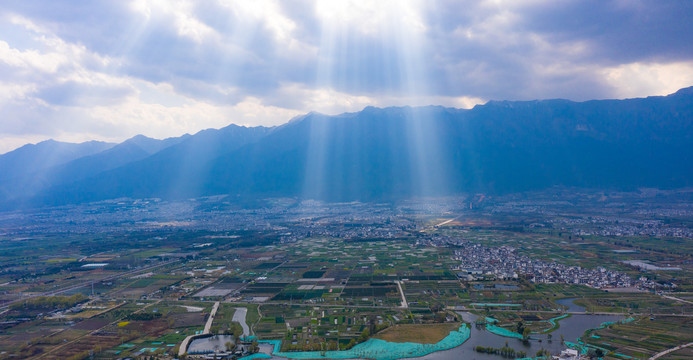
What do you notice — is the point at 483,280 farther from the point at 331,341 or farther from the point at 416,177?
the point at 416,177

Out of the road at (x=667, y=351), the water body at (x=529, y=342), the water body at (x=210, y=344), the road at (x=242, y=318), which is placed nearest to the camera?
the road at (x=667, y=351)

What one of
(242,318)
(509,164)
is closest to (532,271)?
(242,318)

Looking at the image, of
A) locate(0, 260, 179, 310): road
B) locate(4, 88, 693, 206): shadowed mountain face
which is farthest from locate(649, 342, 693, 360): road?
locate(4, 88, 693, 206): shadowed mountain face

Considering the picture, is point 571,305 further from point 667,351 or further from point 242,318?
point 242,318

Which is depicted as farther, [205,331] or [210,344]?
[205,331]

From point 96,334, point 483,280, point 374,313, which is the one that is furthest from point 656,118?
point 96,334

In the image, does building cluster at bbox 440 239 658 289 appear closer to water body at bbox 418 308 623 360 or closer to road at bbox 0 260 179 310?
water body at bbox 418 308 623 360

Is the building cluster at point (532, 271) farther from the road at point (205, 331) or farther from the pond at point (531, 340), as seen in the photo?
the road at point (205, 331)

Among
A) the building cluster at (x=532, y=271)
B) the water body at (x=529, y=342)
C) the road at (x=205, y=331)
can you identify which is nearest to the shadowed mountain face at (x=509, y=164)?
the building cluster at (x=532, y=271)
